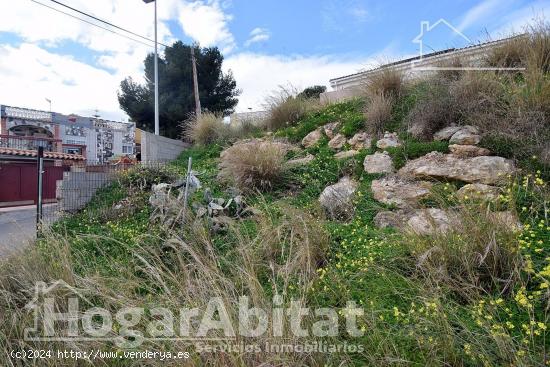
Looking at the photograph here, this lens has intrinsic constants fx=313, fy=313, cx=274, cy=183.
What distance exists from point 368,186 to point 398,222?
40.2 inches

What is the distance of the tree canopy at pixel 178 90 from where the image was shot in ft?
49.5

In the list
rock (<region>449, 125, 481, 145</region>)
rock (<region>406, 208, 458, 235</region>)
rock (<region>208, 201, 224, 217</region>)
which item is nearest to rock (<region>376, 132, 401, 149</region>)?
rock (<region>449, 125, 481, 145</region>)

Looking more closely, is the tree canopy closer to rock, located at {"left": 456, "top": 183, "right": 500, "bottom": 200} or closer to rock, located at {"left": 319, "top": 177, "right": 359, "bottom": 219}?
rock, located at {"left": 319, "top": 177, "right": 359, "bottom": 219}

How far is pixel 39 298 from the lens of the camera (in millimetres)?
2393

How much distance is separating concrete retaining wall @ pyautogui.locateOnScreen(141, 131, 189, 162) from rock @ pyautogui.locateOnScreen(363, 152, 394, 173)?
5258mm

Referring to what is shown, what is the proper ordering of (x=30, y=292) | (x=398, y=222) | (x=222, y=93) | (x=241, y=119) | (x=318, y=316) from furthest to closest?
(x=222, y=93) → (x=241, y=119) → (x=398, y=222) → (x=30, y=292) → (x=318, y=316)

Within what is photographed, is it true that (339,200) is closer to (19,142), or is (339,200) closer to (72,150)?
(19,142)

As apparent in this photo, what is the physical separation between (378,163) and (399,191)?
665 mm

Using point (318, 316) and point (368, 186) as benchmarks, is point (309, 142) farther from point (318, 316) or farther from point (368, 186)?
point (318, 316)

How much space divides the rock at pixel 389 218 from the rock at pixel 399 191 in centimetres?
16

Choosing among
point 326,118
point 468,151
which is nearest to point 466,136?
point 468,151

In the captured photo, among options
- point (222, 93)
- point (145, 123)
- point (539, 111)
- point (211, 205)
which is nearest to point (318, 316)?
point (211, 205)

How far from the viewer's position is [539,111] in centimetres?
327

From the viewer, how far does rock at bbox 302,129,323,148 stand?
5.57 m
